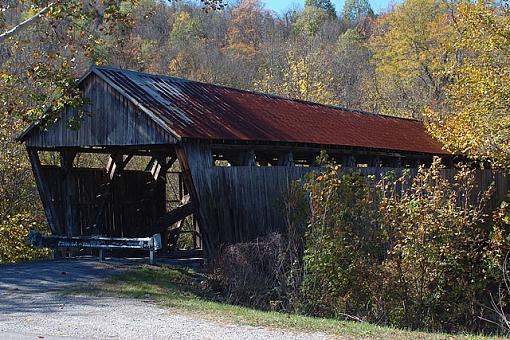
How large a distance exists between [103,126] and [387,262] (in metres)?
7.45

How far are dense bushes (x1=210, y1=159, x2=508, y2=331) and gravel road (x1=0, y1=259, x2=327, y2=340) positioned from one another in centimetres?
294

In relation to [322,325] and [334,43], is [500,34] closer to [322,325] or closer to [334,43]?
[322,325]

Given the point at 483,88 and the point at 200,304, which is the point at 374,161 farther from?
the point at 200,304

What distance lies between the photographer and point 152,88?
1641 centimetres

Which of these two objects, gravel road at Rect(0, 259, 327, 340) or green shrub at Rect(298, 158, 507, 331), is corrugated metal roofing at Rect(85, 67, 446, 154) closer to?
green shrub at Rect(298, 158, 507, 331)

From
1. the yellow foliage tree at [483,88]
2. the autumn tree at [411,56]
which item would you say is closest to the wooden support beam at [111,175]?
the yellow foliage tree at [483,88]

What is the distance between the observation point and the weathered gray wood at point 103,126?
1497 cm

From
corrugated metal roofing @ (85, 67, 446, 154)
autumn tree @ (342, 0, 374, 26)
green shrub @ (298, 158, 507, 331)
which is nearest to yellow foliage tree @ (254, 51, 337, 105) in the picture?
corrugated metal roofing @ (85, 67, 446, 154)

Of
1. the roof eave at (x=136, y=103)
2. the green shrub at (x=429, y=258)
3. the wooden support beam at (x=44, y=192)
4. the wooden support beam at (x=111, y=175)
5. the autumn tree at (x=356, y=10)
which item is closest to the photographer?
the green shrub at (x=429, y=258)

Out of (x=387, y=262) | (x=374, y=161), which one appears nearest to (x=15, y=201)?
(x=374, y=161)

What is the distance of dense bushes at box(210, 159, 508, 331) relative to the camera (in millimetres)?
12086

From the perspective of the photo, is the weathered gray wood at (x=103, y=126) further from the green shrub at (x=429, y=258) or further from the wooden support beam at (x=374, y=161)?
the wooden support beam at (x=374, y=161)

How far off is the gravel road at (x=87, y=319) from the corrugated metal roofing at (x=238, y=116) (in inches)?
156

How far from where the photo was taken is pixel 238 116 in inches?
677
